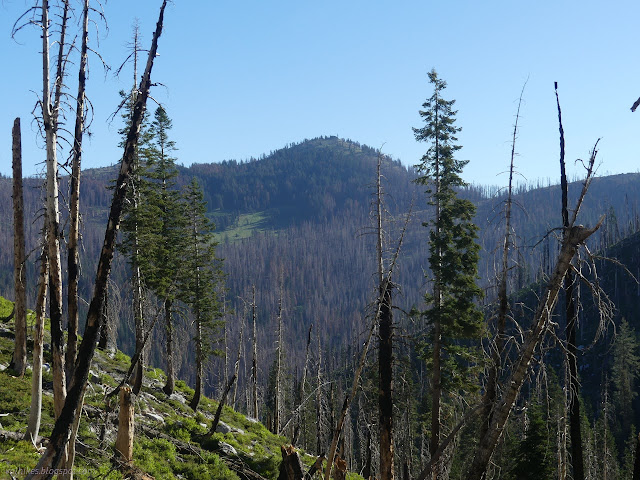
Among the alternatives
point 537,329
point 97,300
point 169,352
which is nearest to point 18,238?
point 97,300

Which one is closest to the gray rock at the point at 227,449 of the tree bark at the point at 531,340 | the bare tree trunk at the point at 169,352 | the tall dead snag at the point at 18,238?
the bare tree trunk at the point at 169,352

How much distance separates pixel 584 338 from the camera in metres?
84.1

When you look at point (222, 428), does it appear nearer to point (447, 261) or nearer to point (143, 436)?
point (143, 436)

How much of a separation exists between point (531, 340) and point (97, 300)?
671 centimetres

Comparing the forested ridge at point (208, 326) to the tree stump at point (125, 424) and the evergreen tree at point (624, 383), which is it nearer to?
the tree stump at point (125, 424)

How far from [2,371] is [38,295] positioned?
5117 millimetres

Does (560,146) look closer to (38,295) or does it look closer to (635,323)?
(38,295)

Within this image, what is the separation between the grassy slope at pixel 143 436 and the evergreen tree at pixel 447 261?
7.70m

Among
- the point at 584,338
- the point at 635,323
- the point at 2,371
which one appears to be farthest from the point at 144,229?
the point at 635,323

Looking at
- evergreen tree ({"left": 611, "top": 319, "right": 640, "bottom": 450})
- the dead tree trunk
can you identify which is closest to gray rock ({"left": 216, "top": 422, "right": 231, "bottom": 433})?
the dead tree trunk

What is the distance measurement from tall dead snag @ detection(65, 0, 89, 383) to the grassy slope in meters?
1.99

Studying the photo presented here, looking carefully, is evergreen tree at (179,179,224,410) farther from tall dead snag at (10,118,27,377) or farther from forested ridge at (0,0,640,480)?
tall dead snag at (10,118,27,377)

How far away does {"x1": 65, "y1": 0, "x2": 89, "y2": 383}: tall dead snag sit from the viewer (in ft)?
34.6

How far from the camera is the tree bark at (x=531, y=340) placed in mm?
8164
